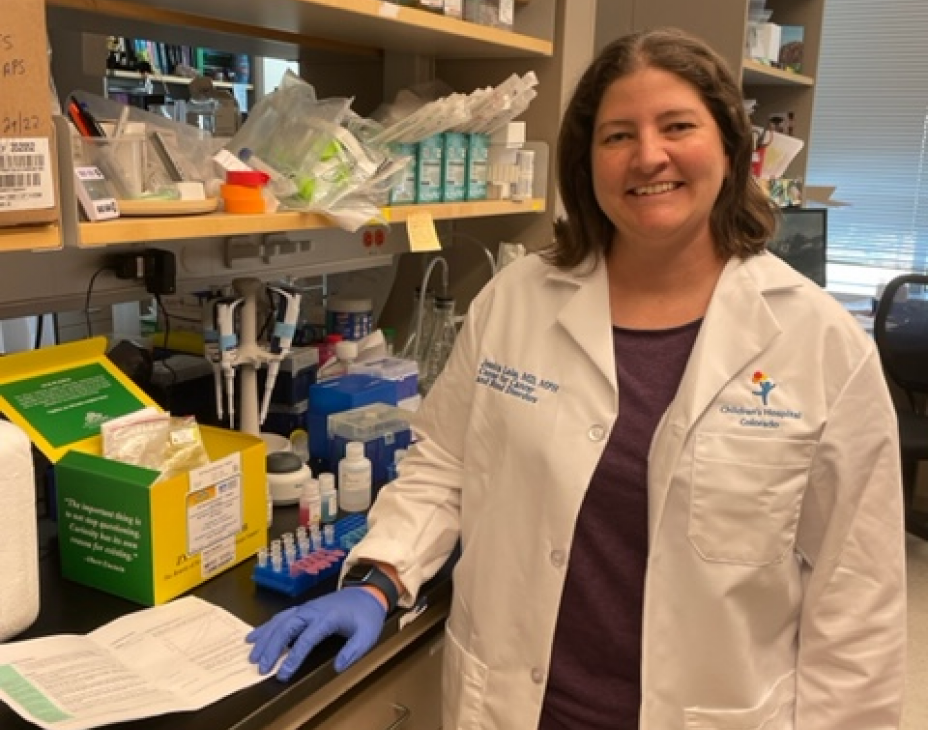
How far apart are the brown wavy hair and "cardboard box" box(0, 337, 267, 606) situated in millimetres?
579

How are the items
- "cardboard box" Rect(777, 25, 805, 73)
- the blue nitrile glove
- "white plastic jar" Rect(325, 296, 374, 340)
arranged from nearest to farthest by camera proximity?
the blue nitrile glove, "white plastic jar" Rect(325, 296, 374, 340), "cardboard box" Rect(777, 25, 805, 73)

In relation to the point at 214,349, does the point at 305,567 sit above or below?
below

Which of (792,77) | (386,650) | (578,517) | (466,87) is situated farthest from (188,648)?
(792,77)

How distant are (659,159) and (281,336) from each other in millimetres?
762

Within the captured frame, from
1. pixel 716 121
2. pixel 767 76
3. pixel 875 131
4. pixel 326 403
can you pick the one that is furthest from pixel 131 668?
pixel 875 131

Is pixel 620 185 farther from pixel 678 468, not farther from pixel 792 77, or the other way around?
pixel 792 77

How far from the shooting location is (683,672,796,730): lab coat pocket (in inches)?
44.2

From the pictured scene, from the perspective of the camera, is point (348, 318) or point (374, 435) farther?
point (348, 318)

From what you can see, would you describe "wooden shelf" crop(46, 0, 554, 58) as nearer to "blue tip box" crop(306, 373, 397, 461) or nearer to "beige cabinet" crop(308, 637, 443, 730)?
"blue tip box" crop(306, 373, 397, 461)

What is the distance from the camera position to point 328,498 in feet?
4.75

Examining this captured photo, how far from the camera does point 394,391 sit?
1.77 meters

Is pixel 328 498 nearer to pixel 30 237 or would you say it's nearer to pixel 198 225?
pixel 198 225

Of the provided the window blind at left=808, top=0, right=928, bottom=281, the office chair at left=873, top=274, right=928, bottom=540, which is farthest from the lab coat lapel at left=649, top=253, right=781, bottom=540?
the window blind at left=808, top=0, right=928, bottom=281

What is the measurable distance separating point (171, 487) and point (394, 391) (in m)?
0.67
